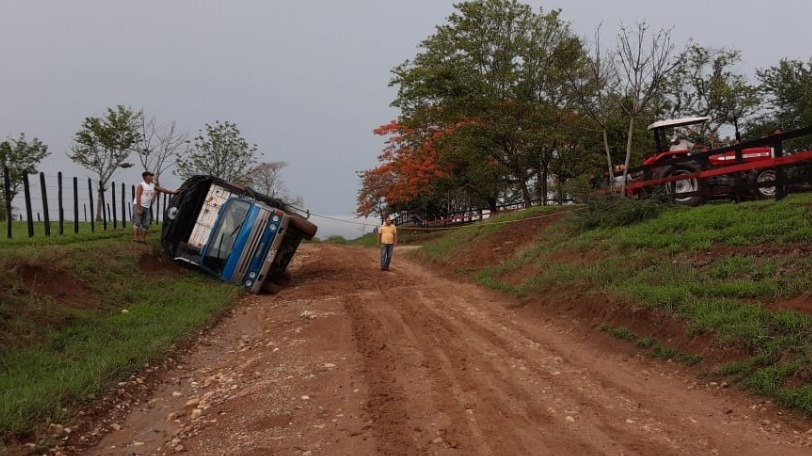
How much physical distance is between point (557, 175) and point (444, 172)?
7028 mm

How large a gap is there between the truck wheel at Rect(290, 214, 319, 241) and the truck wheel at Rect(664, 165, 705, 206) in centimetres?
793

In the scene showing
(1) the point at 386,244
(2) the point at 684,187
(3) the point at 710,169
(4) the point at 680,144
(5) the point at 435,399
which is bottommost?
(5) the point at 435,399

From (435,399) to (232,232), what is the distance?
8020mm

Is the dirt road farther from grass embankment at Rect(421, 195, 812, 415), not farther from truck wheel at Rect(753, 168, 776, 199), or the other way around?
truck wheel at Rect(753, 168, 776, 199)

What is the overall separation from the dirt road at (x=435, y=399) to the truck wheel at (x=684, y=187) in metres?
5.17

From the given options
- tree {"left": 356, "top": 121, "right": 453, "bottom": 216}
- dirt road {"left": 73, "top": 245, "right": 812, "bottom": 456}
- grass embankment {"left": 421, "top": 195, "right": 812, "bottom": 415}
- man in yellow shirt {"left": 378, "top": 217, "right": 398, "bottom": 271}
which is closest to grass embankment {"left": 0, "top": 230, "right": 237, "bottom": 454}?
dirt road {"left": 73, "top": 245, "right": 812, "bottom": 456}

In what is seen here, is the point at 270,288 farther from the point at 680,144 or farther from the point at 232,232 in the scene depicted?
the point at 680,144

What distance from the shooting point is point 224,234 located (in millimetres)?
11703

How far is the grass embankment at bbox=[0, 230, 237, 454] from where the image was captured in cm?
484

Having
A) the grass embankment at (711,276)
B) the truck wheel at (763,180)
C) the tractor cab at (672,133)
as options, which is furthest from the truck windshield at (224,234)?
the truck wheel at (763,180)

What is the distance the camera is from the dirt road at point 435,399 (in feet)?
13.3

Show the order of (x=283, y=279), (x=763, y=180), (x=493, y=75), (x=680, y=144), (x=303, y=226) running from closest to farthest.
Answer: (x=763, y=180) < (x=303, y=226) < (x=283, y=279) < (x=680, y=144) < (x=493, y=75)

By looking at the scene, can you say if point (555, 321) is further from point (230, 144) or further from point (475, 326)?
point (230, 144)

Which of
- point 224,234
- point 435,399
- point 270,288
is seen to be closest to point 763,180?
point 435,399
